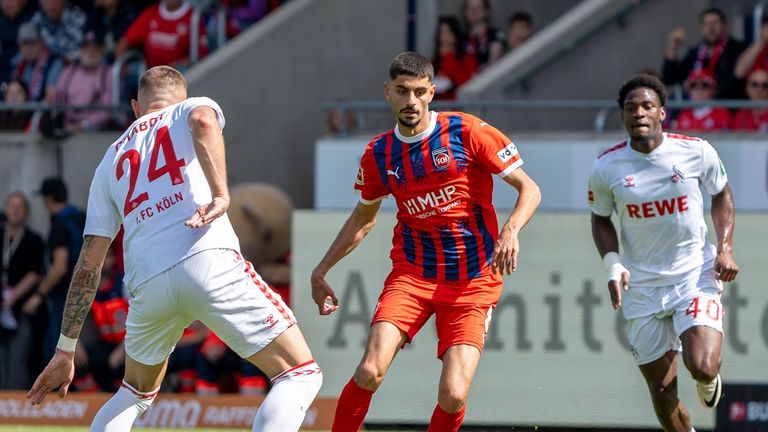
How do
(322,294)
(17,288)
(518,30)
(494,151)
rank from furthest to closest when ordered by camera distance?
(518,30)
(17,288)
(322,294)
(494,151)

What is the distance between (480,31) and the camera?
14.8m

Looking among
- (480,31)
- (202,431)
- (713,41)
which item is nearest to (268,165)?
(480,31)

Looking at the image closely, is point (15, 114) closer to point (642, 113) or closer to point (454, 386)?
point (642, 113)

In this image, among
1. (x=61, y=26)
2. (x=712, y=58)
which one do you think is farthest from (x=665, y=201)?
(x=61, y=26)

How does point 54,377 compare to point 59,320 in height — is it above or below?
above

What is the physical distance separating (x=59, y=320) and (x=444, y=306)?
6557mm

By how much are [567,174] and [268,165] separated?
3.89m

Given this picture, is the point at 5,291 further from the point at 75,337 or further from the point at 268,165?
the point at 75,337

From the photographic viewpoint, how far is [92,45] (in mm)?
15133

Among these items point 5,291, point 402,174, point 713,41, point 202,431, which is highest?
point 713,41

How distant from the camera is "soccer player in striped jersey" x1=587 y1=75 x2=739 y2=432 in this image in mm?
8531

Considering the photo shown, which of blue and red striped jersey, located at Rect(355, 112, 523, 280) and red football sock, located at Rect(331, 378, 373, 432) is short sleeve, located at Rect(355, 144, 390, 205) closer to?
blue and red striped jersey, located at Rect(355, 112, 523, 280)

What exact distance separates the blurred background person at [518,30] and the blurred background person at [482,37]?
0.10 metres

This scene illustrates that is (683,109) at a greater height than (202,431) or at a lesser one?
greater
